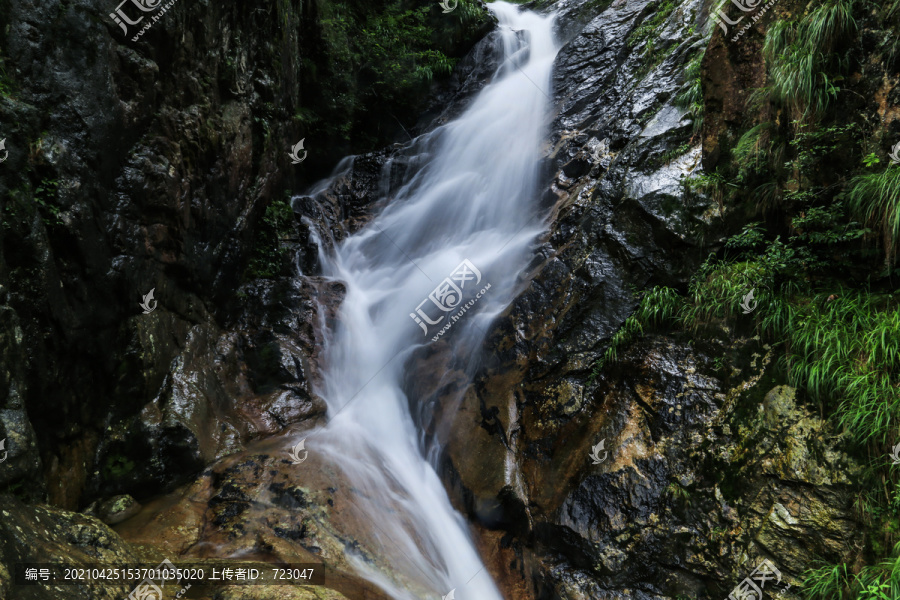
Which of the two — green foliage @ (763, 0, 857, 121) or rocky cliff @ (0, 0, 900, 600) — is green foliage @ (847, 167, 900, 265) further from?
green foliage @ (763, 0, 857, 121)

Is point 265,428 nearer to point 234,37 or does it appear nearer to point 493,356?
point 493,356

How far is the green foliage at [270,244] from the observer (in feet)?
24.7

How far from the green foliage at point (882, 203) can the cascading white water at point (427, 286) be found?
3744 millimetres

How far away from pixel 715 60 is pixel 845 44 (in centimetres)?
143

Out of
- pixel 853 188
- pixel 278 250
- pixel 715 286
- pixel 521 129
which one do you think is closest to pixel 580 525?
pixel 715 286

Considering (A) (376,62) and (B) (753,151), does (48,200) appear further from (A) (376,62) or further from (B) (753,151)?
(A) (376,62)

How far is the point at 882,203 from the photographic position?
3564 mm

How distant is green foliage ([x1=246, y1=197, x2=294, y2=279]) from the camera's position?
752cm

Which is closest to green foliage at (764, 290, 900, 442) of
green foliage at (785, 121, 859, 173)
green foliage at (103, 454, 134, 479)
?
green foliage at (785, 121, 859, 173)

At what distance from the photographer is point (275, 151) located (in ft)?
27.2

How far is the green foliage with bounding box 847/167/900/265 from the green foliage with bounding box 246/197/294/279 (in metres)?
7.35

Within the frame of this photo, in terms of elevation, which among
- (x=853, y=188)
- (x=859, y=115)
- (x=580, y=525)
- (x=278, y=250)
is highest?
(x=278, y=250)

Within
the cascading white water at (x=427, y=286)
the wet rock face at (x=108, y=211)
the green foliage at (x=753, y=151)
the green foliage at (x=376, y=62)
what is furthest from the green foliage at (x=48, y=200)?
the green foliage at (x=753, y=151)

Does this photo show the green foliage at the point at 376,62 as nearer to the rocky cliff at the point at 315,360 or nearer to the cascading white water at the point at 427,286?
the cascading white water at the point at 427,286
